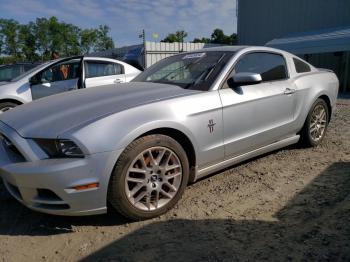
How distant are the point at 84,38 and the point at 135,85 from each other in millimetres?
83404

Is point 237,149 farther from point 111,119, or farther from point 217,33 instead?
point 217,33

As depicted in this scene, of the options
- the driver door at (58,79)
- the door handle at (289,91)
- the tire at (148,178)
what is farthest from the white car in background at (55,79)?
the tire at (148,178)

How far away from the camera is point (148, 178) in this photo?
2.92 m

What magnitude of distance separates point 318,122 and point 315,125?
0.08m

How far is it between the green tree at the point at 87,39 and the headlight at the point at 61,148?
8227 centimetres

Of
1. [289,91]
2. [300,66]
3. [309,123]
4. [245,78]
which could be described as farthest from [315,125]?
[245,78]

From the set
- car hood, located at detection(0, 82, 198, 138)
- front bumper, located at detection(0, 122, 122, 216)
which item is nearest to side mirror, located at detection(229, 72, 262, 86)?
car hood, located at detection(0, 82, 198, 138)

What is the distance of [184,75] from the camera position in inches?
149

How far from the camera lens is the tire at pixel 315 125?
4672mm

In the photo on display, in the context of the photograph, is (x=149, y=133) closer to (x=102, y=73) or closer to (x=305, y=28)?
(x=102, y=73)

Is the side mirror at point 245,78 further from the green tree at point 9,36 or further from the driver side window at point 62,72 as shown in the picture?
the green tree at point 9,36

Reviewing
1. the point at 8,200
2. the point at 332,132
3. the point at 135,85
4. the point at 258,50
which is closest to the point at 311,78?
the point at 258,50

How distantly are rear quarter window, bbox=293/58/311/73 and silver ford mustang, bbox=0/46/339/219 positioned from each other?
12.9 inches

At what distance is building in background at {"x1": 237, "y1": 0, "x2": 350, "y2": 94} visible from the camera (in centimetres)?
1476
